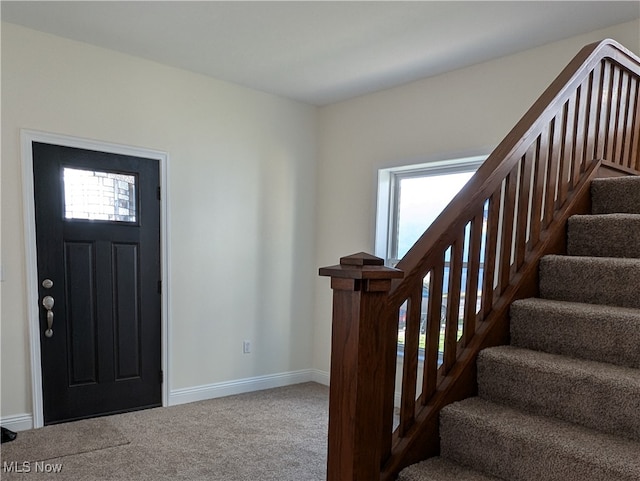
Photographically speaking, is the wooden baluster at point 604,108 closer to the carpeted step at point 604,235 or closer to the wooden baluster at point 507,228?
the carpeted step at point 604,235

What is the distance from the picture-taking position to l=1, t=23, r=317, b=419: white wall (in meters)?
2.97

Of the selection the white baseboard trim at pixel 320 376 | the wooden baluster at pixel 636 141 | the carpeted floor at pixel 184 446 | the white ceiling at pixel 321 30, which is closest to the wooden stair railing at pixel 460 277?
the wooden baluster at pixel 636 141

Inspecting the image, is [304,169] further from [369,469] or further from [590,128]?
[369,469]

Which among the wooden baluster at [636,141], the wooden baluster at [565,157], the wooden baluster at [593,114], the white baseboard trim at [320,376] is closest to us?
the wooden baluster at [565,157]

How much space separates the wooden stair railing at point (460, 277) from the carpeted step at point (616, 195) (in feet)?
0.18

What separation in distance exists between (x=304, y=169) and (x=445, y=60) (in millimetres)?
1679

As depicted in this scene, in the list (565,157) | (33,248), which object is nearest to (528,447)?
(565,157)

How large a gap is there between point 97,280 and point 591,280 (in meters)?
3.07

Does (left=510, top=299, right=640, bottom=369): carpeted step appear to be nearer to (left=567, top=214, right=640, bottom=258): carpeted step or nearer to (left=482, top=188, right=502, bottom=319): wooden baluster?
(left=482, top=188, right=502, bottom=319): wooden baluster

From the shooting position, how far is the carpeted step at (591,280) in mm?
1842

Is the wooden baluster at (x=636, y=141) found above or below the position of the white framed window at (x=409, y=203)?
above

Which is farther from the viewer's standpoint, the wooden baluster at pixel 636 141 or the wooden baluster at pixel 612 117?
the wooden baluster at pixel 636 141

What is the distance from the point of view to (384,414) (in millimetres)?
1543

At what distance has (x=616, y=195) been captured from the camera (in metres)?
2.26
